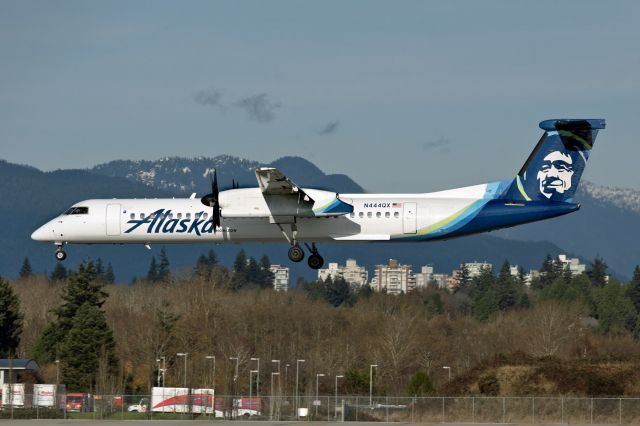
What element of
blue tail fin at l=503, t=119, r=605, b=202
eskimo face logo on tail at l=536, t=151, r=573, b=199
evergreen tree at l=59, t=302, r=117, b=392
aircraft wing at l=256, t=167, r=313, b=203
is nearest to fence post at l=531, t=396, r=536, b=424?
blue tail fin at l=503, t=119, r=605, b=202

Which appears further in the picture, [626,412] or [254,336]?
[254,336]

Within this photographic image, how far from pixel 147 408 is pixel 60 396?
4.82 m

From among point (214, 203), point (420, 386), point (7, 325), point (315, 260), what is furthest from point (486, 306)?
point (214, 203)

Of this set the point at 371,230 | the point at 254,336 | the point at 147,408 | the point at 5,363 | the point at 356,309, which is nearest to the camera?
the point at 371,230

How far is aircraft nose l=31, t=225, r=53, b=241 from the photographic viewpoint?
178ft

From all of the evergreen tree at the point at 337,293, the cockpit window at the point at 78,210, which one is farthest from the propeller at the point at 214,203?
the evergreen tree at the point at 337,293

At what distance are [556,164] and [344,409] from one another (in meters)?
15.2

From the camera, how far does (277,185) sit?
49.2 meters

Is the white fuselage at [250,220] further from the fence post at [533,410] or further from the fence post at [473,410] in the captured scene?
the fence post at [533,410]

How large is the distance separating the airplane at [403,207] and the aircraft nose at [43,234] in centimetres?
711

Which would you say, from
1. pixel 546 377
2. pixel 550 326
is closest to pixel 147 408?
pixel 546 377

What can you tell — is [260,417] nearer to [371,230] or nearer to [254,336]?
[371,230]

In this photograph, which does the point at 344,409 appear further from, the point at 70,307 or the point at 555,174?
the point at 70,307

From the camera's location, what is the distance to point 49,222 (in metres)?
54.9
